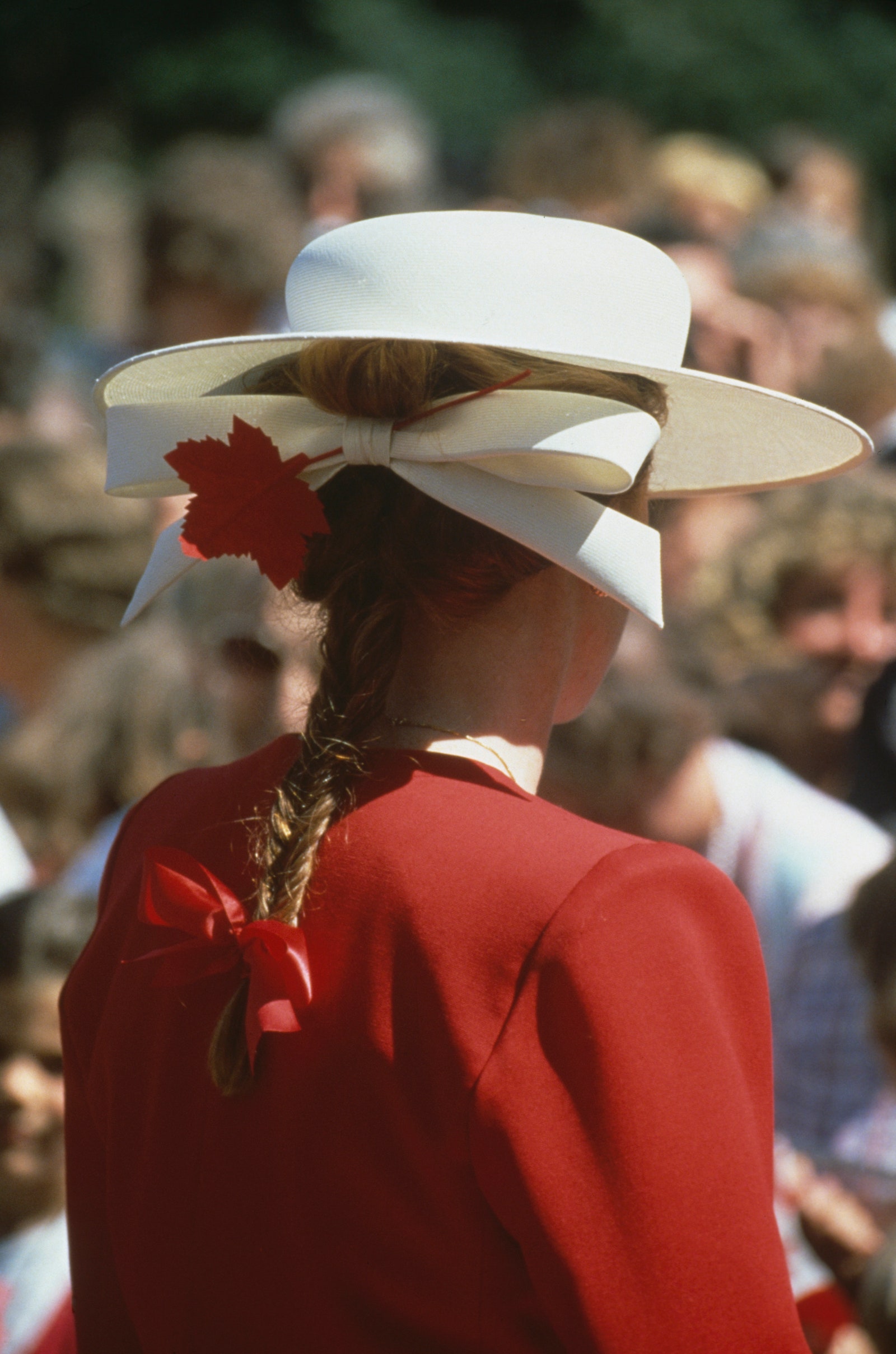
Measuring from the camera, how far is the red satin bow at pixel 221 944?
3.89 ft

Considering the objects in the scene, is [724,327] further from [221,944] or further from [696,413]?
[221,944]

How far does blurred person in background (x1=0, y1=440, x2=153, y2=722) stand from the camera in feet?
10.7

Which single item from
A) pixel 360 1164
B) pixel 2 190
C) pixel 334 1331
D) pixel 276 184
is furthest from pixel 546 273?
pixel 2 190

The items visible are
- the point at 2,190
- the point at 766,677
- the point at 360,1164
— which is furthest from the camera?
the point at 2,190

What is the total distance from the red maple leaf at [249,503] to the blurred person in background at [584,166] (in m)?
4.48

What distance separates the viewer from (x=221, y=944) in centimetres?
126

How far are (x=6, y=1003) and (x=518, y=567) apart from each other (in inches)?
59.3

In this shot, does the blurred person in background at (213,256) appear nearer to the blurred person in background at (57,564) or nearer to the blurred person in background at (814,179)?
the blurred person in background at (57,564)

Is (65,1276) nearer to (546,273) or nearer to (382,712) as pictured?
(382,712)

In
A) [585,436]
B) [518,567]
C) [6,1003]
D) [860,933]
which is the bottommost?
[6,1003]

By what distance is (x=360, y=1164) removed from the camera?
116 cm

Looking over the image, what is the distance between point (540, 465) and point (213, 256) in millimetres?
3472

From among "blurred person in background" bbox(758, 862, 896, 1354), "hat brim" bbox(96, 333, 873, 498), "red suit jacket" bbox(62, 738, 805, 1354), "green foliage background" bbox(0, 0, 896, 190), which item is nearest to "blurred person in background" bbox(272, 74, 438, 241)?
"blurred person in background" bbox(758, 862, 896, 1354)

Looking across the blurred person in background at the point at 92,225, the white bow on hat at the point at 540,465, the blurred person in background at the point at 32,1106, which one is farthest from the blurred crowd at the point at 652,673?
the blurred person in background at the point at 92,225
